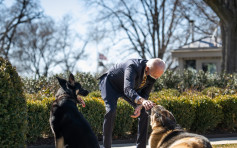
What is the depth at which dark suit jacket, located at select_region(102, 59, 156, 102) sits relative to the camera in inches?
203

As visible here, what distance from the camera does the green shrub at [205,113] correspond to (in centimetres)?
952

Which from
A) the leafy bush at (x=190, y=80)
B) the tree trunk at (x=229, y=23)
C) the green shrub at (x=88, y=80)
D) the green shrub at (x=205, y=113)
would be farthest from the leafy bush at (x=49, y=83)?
the tree trunk at (x=229, y=23)

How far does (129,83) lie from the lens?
16.9 ft

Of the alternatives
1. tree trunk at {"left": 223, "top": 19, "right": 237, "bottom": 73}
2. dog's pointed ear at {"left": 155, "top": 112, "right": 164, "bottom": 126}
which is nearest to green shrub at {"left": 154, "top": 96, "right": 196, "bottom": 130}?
dog's pointed ear at {"left": 155, "top": 112, "right": 164, "bottom": 126}

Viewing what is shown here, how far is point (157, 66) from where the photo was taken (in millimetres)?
5254

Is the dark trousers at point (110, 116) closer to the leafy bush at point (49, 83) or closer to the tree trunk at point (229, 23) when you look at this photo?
the leafy bush at point (49, 83)

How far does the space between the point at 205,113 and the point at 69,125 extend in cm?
606

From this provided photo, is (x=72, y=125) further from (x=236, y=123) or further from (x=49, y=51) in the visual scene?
(x=49, y=51)

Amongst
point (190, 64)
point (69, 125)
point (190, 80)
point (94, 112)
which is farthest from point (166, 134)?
point (190, 64)

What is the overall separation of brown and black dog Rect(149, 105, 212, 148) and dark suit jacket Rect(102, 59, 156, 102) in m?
0.56

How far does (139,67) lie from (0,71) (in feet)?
7.52

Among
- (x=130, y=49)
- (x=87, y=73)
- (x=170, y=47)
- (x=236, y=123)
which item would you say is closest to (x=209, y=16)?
(x=170, y=47)

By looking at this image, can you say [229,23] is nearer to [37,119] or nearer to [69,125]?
[37,119]

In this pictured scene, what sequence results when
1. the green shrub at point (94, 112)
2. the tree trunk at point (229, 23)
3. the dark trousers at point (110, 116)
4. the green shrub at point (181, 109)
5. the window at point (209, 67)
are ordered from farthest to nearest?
the window at point (209, 67), the tree trunk at point (229, 23), the green shrub at point (181, 109), the green shrub at point (94, 112), the dark trousers at point (110, 116)
